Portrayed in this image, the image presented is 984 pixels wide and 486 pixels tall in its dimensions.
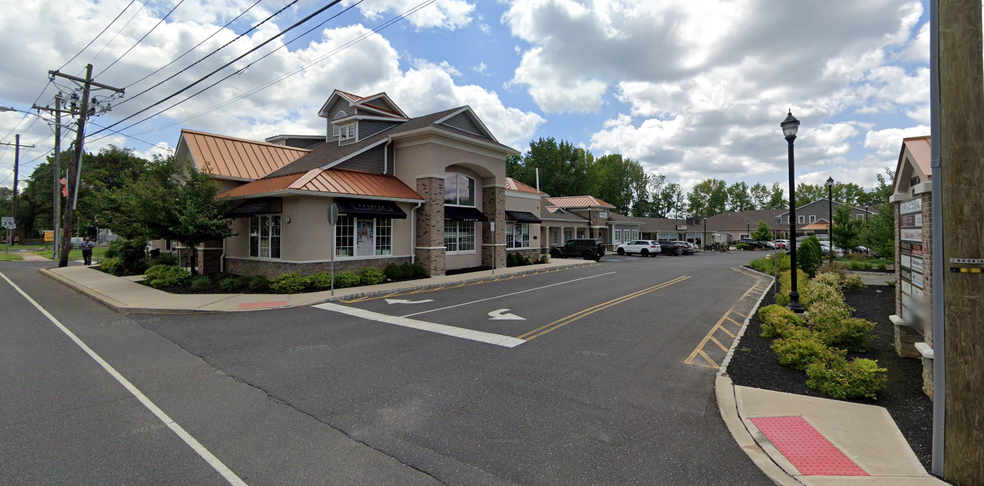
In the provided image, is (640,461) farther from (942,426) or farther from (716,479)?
(942,426)

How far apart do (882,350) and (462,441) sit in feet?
23.9

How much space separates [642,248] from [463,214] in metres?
24.9

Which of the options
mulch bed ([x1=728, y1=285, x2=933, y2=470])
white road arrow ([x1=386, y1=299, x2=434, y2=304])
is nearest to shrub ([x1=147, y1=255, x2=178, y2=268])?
white road arrow ([x1=386, y1=299, x2=434, y2=304])

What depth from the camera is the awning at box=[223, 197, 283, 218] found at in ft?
52.1

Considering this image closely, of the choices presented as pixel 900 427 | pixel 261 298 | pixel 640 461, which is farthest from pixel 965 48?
pixel 261 298

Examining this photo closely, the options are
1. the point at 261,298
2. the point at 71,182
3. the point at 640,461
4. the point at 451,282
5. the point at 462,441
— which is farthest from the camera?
the point at 71,182

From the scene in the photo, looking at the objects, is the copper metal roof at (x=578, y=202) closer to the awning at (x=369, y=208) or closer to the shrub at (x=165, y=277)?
the awning at (x=369, y=208)

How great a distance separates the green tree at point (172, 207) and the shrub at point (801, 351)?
16.6 meters

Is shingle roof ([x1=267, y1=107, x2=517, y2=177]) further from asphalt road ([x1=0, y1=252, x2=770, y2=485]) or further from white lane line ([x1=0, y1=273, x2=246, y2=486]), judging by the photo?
white lane line ([x1=0, y1=273, x2=246, y2=486])

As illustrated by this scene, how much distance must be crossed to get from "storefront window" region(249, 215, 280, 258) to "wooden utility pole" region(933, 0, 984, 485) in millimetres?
17300

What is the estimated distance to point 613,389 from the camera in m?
5.67

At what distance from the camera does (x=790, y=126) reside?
10367mm

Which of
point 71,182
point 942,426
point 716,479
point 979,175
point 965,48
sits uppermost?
point 71,182

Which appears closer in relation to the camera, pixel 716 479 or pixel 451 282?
pixel 716 479
